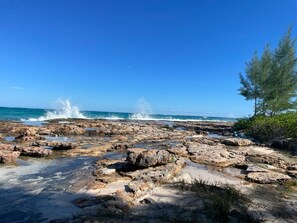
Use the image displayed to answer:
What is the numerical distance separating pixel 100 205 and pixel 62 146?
7.76 meters

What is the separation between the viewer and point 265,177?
7.96m

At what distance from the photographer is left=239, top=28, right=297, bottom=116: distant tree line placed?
25.9 meters

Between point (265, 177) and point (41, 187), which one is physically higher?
point (265, 177)

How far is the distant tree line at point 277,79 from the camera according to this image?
25.9m

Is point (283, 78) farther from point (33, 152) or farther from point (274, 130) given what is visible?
point (33, 152)

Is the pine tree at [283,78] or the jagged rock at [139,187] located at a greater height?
the pine tree at [283,78]

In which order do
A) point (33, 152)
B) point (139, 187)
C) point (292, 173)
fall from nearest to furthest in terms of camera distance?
point (139, 187) < point (292, 173) < point (33, 152)

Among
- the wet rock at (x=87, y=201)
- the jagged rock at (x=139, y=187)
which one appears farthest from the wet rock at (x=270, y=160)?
the wet rock at (x=87, y=201)

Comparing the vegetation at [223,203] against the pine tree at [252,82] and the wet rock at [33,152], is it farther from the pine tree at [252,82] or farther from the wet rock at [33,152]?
the pine tree at [252,82]

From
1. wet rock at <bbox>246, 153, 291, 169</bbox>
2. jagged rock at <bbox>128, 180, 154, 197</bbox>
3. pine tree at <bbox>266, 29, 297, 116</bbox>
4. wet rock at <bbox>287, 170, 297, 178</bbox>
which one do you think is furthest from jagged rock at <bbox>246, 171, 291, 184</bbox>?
pine tree at <bbox>266, 29, 297, 116</bbox>

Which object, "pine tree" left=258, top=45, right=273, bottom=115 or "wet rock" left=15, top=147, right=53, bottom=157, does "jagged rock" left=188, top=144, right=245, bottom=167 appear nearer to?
"wet rock" left=15, top=147, right=53, bottom=157

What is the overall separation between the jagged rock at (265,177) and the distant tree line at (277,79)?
1991 centimetres

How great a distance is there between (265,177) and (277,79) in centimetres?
2066

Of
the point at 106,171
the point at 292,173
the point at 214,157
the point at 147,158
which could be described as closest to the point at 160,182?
the point at 147,158
